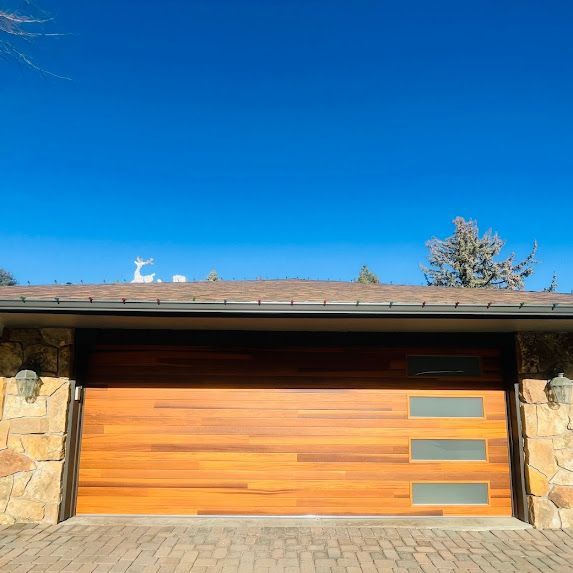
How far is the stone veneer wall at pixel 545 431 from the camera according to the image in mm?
4680

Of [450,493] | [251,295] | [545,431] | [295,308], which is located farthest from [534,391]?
[251,295]

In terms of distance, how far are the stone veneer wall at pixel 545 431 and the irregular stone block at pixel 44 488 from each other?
5.35m

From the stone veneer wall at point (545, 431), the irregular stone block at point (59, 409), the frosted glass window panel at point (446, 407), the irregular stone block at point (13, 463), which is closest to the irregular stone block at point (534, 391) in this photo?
the stone veneer wall at point (545, 431)

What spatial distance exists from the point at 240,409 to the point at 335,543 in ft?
5.86

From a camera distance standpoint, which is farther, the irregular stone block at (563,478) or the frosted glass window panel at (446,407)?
the frosted glass window panel at (446,407)

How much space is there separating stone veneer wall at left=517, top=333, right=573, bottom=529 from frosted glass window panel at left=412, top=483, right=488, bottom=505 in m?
0.52

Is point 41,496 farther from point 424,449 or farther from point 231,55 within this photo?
point 231,55

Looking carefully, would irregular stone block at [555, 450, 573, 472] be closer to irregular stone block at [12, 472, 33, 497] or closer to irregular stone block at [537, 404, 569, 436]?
irregular stone block at [537, 404, 569, 436]

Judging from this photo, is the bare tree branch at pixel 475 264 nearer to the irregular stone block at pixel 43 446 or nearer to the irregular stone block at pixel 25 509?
the irregular stone block at pixel 43 446

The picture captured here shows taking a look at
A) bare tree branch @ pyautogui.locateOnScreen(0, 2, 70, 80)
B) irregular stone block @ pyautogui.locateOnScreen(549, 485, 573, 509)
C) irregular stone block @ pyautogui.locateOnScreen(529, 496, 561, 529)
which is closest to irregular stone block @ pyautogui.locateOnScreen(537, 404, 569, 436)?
irregular stone block @ pyautogui.locateOnScreen(549, 485, 573, 509)

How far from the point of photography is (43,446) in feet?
15.6

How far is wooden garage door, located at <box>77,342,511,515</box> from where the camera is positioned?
4.97 m

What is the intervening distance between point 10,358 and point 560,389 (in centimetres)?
635

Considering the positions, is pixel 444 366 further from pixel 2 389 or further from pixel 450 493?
pixel 2 389
